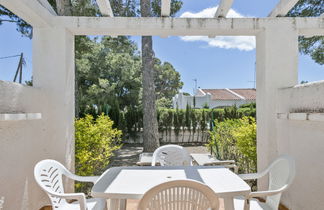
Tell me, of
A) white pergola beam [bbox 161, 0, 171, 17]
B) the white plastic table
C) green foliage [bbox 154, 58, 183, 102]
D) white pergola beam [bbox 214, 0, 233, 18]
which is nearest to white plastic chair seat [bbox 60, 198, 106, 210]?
the white plastic table

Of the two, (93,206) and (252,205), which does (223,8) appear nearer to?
(252,205)

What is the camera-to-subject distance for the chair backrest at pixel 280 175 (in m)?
2.15

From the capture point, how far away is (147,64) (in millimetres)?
7586

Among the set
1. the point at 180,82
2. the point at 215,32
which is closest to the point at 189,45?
the point at 180,82

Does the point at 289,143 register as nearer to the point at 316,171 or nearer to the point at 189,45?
the point at 316,171

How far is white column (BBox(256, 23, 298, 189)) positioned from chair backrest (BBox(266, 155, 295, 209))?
121 cm

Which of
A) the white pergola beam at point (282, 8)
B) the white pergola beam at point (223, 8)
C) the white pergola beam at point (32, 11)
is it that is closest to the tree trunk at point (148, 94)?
the white pergola beam at point (223, 8)

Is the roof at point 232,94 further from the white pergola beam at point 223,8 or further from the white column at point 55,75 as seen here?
the white column at point 55,75

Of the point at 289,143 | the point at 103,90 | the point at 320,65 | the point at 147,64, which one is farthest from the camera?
the point at 103,90

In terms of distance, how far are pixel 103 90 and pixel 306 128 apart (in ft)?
45.8

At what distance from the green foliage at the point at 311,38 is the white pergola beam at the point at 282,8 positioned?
9.65 feet

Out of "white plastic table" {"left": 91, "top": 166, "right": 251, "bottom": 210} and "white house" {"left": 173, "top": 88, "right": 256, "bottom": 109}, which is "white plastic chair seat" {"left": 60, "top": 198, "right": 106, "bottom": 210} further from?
"white house" {"left": 173, "top": 88, "right": 256, "bottom": 109}

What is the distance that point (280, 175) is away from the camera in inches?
95.0

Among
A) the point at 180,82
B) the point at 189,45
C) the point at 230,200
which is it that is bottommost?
the point at 230,200
